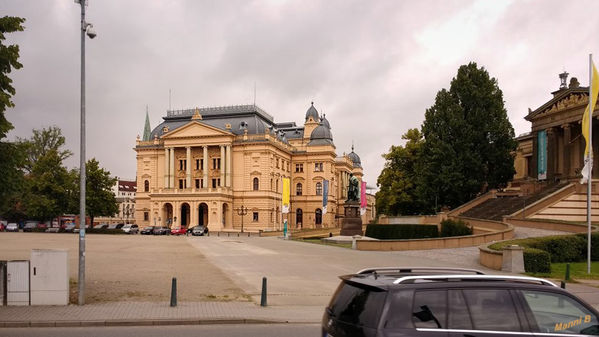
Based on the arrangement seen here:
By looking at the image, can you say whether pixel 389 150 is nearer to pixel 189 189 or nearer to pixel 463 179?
pixel 463 179

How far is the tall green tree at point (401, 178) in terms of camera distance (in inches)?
2547

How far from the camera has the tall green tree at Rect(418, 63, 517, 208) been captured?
5431 centimetres

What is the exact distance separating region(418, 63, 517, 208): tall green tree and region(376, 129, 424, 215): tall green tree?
732 centimetres

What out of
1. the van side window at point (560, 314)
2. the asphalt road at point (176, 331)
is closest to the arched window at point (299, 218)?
the asphalt road at point (176, 331)

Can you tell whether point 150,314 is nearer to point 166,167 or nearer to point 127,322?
point 127,322

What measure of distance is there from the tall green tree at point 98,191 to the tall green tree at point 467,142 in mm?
47197

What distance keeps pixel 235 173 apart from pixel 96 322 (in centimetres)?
8174

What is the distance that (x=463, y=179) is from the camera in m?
54.6

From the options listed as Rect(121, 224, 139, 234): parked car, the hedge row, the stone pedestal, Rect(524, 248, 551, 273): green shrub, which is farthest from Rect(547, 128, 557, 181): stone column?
Rect(121, 224, 139, 234): parked car

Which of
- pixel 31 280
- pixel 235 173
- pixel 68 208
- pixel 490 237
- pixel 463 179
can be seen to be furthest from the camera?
pixel 235 173

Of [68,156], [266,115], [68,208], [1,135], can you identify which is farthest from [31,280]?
[266,115]

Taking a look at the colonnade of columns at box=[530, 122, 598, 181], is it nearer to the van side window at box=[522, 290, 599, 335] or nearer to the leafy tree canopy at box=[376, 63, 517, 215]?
the leafy tree canopy at box=[376, 63, 517, 215]

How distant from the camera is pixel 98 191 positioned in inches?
3081

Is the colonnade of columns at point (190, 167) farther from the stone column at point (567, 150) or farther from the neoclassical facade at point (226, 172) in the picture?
the stone column at point (567, 150)
